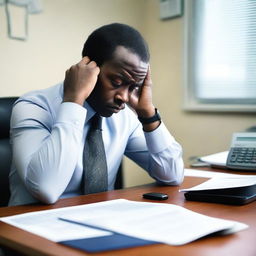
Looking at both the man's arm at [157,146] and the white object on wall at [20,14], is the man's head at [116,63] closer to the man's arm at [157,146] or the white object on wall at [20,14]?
the man's arm at [157,146]

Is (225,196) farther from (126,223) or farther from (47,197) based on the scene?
(47,197)

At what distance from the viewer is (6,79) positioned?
6.76ft

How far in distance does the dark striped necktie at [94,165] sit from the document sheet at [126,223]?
0.84ft

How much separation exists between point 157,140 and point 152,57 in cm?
150

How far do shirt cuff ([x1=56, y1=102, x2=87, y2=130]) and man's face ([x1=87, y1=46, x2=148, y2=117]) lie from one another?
0.44 ft

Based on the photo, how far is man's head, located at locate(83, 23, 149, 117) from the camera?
1.21 metres

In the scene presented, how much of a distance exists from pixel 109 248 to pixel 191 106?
6.47 feet

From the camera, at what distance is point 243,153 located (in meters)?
1.62

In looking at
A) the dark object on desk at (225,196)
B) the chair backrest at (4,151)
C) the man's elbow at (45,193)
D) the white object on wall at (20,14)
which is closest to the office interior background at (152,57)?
the white object on wall at (20,14)

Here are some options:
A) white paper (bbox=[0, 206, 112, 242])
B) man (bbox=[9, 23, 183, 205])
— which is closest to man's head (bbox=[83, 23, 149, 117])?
man (bbox=[9, 23, 183, 205])

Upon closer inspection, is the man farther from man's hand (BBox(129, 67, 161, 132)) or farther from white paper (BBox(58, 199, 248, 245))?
white paper (BBox(58, 199, 248, 245))

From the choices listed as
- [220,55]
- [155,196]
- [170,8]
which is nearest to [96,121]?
[155,196]

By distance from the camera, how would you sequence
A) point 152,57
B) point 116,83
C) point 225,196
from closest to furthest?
point 225,196, point 116,83, point 152,57

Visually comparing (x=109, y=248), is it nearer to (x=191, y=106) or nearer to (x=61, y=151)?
(x=61, y=151)
